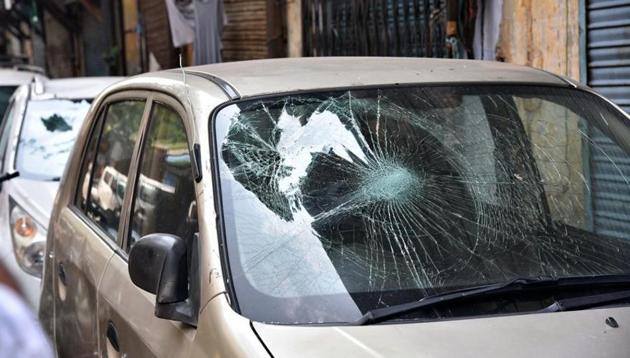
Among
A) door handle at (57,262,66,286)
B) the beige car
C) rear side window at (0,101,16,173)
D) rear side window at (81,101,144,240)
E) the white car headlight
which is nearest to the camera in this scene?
Answer: the beige car

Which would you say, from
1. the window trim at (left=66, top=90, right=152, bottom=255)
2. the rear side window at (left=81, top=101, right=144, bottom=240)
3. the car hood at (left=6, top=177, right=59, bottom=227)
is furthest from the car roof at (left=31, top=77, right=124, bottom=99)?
the rear side window at (left=81, top=101, right=144, bottom=240)

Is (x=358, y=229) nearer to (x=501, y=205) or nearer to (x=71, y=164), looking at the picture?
(x=501, y=205)

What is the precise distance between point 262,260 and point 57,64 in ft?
69.2

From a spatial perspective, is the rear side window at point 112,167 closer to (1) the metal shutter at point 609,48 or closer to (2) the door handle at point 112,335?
(2) the door handle at point 112,335

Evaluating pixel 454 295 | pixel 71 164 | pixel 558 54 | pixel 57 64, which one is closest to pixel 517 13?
pixel 558 54

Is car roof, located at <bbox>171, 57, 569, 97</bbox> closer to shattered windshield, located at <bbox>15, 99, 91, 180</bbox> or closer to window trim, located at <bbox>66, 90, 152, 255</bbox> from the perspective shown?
window trim, located at <bbox>66, 90, 152, 255</bbox>

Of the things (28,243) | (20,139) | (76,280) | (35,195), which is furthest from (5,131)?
(76,280)

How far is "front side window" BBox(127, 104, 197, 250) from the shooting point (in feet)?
9.36

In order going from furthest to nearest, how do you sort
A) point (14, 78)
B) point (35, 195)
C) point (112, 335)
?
point (14, 78)
point (35, 195)
point (112, 335)

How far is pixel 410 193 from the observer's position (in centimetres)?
271

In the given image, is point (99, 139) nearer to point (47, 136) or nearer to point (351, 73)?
point (351, 73)

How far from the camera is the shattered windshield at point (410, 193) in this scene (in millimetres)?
2459

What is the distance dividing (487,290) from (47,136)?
475 cm

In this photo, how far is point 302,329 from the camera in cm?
224
